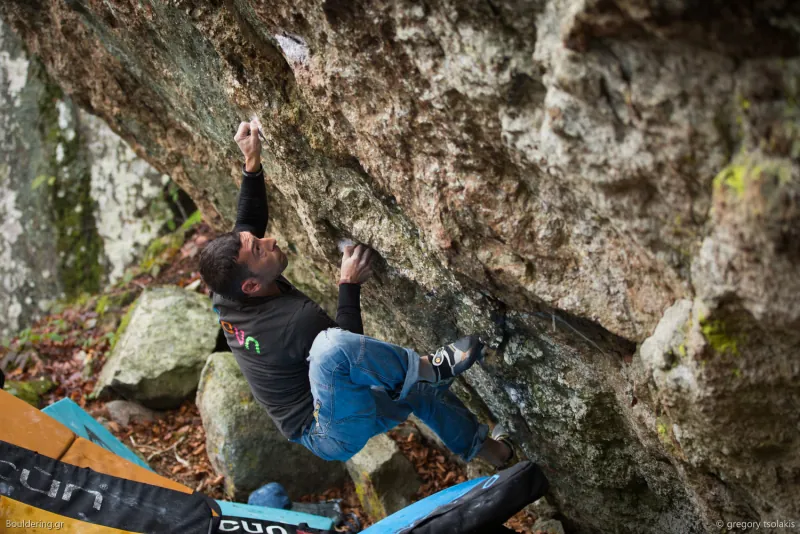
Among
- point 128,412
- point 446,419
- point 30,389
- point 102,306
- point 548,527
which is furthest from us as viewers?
point 102,306

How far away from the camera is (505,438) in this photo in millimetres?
4680

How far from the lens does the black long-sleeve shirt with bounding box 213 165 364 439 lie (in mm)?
3895

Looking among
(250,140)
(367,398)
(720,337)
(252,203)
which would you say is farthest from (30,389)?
(720,337)

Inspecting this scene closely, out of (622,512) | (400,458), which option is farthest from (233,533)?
(622,512)

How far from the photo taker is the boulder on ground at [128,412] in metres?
6.81

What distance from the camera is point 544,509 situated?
16.2 ft

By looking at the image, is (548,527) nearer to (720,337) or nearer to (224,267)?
(720,337)

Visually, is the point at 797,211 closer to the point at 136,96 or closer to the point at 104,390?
A: the point at 136,96

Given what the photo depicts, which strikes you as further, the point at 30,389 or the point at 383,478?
the point at 30,389

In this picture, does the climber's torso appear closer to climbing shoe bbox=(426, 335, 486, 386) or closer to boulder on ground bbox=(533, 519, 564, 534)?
climbing shoe bbox=(426, 335, 486, 386)

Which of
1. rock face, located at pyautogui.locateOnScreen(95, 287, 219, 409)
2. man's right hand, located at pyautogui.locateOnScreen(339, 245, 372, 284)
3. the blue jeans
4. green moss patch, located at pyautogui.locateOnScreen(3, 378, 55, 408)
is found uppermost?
man's right hand, located at pyautogui.locateOnScreen(339, 245, 372, 284)

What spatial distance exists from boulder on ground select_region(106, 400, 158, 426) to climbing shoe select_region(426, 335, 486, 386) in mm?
4317

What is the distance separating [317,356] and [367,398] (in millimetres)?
482

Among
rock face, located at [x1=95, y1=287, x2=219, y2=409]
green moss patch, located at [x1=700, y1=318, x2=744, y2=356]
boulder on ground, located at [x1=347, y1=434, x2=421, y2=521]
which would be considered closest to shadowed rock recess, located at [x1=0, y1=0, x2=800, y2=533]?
green moss patch, located at [x1=700, y1=318, x2=744, y2=356]
